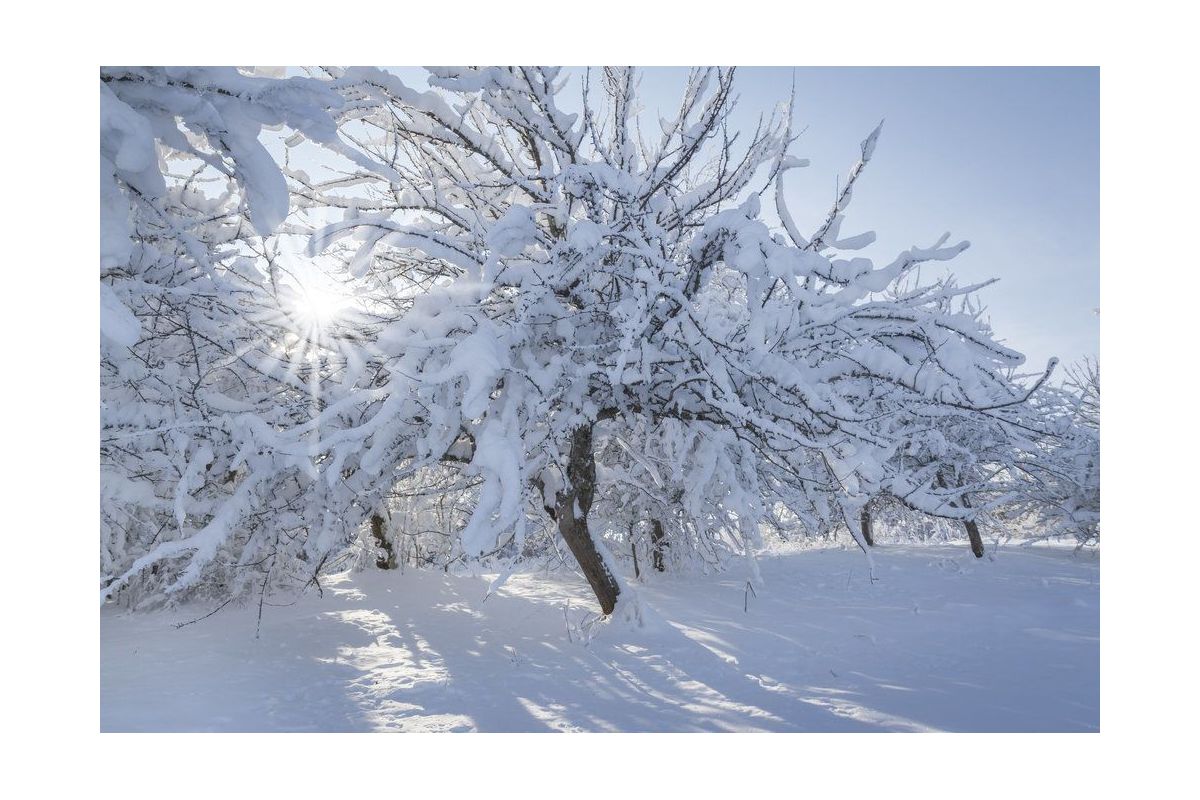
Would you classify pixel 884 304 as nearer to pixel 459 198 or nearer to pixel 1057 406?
pixel 459 198

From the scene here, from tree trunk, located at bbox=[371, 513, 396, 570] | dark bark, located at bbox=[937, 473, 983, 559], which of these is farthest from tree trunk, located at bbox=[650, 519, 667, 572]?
dark bark, located at bbox=[937, 473, 983, 559]

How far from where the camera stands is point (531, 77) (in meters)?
4.00

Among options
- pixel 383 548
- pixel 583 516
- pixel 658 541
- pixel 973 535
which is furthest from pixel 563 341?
pixel 973 535

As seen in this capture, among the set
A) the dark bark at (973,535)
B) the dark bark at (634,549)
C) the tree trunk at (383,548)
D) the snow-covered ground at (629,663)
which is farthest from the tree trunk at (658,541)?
the dark bark at (973,535)

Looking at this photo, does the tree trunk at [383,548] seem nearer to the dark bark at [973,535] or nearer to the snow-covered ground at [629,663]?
the snow-covered ground at [629,663]

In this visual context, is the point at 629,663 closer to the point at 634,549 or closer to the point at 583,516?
the point at 583,516

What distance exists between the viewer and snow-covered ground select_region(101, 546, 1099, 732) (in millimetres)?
2803

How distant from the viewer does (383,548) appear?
899 centimetres

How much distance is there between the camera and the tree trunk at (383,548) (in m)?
8.81

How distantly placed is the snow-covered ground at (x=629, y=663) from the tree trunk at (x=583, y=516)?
31cm

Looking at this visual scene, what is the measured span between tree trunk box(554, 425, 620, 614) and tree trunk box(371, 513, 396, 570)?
195 inches

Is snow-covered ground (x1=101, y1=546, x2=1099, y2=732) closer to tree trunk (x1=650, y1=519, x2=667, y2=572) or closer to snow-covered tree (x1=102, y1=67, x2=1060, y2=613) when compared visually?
snow-covered tree (x1=102, y1=67, x2=1060, y2=613)

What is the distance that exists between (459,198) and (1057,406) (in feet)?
35.6
